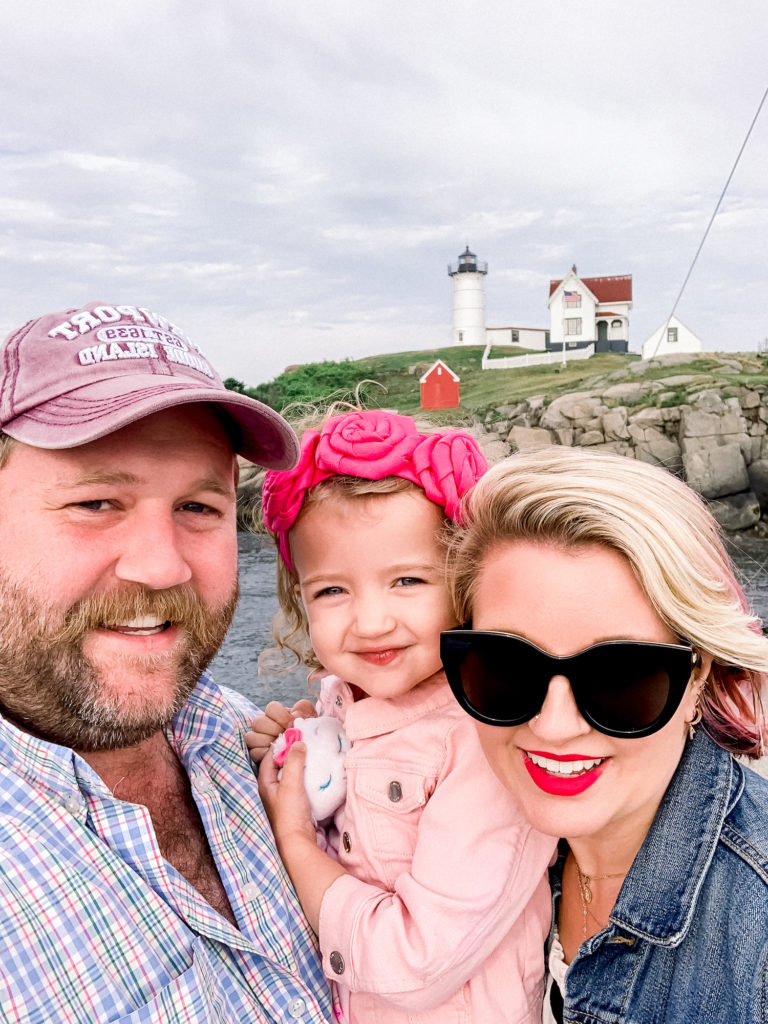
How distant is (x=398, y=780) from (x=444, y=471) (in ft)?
2.95

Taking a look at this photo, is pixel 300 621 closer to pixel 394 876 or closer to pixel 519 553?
pixel 394 876

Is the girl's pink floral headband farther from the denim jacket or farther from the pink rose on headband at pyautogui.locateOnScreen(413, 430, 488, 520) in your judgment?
the denim jacket

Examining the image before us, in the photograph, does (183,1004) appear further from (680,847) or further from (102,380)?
(102,380)

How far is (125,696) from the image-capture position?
6.43 feet

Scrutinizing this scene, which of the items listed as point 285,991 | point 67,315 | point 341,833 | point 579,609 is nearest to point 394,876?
point 341,833

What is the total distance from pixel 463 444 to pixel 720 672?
99 centimetres

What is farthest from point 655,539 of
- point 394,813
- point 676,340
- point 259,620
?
point 676,340

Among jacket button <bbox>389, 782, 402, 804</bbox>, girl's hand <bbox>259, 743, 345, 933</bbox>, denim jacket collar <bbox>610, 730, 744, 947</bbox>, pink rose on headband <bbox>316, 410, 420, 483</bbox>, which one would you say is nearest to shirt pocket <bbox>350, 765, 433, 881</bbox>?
jacket button <bbox>389, 782, 402, 804</bbox>

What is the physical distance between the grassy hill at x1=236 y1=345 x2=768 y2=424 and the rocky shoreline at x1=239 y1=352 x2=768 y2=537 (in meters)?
1.25

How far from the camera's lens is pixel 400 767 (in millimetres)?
2180

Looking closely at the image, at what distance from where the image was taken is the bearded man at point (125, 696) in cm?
159

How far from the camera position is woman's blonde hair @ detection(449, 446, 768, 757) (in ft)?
5.58

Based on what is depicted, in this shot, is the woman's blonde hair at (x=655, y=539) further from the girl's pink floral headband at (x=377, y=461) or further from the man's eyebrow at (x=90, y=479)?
the man's eyebrow at (x=90, y=479)

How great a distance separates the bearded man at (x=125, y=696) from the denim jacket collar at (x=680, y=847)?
818mm
